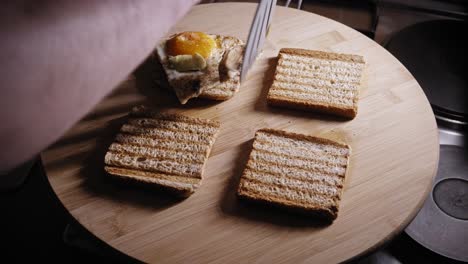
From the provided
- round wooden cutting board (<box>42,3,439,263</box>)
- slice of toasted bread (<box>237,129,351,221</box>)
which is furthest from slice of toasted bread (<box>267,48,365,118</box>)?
slice of toasted bread (<box>237,129,351,221</box>)

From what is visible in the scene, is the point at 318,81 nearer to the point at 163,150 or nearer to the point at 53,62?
the point at 163,150

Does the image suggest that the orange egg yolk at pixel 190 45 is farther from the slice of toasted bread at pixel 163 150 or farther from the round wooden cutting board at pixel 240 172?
the slice of toasted bread at pixel 163 150

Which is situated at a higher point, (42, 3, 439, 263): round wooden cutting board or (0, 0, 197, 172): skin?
(0, 0, 197, 172): skin

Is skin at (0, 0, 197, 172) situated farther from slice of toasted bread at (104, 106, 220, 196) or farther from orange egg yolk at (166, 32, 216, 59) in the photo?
orange egg yolk at (166, 32, 216, 59)

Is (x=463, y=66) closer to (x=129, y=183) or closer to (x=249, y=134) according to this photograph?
(x=249, y=134)

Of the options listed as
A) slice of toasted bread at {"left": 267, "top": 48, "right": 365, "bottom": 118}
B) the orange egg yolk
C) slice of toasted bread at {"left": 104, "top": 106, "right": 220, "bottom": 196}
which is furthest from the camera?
Result: the orange egg yolk

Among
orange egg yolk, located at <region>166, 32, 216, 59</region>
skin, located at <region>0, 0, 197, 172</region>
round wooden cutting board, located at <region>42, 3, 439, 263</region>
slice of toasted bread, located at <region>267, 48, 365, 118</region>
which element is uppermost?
skin, located at <region>0, 0, 197, 172</region>

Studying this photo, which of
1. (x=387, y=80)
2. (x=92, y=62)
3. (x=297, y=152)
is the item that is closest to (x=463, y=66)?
(x=387, y=80)
